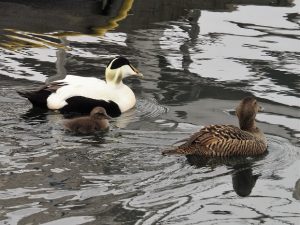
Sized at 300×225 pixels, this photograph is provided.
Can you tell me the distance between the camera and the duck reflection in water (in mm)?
8070

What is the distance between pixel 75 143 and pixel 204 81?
3457 millimetres

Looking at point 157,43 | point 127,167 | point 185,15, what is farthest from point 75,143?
point 185,15

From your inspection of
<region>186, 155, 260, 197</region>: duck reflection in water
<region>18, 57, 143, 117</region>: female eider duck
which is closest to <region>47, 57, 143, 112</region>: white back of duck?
<region>18, 57, 143, 117</region>: female eider duck

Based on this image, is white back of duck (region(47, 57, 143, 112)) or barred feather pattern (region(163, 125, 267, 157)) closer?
barred feather pattern (region(163, 125, 267, 157))

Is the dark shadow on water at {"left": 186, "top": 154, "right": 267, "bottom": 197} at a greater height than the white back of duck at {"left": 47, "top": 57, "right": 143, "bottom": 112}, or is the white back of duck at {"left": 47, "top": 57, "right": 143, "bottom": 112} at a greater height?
the white back of duck at {"left": 47, "top": 57, "right": 143, "bottom": 112}

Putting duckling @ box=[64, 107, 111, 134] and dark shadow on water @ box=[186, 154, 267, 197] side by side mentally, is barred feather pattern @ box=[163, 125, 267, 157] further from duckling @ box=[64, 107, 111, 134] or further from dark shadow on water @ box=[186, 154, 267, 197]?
duckling @ box=[64, 107, 111, 134]

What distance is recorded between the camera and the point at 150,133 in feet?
30.9

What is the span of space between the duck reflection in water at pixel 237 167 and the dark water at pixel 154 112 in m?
0.02

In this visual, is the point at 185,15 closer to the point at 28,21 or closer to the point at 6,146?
the point at 28,21

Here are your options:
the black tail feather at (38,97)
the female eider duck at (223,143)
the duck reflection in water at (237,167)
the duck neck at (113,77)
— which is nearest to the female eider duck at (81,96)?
the black tail feather at (38,97)

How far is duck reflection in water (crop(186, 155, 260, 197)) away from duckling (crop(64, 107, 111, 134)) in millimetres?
1250

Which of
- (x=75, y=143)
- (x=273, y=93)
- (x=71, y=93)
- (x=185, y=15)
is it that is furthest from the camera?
(x=185, y=15)

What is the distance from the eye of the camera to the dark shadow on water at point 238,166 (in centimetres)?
809

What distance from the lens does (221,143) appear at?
8734mm
